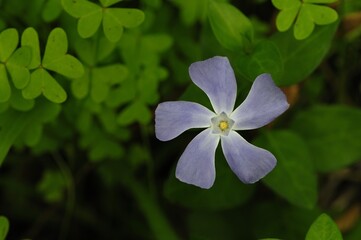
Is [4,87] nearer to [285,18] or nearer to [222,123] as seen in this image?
[222,123]

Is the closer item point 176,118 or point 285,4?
point 176,118

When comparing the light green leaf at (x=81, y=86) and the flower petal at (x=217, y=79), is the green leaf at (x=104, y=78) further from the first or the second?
the flower petal at (x=217, y=79)

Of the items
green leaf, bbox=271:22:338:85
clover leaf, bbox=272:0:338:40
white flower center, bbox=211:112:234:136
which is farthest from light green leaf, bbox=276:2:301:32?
white flower center, bbox=211:112:234:136

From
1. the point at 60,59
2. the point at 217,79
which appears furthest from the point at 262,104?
the point at 60,59

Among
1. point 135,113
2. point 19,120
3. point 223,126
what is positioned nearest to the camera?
point 223,126

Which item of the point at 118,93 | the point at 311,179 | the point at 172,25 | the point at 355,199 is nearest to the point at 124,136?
the point at 118,93
